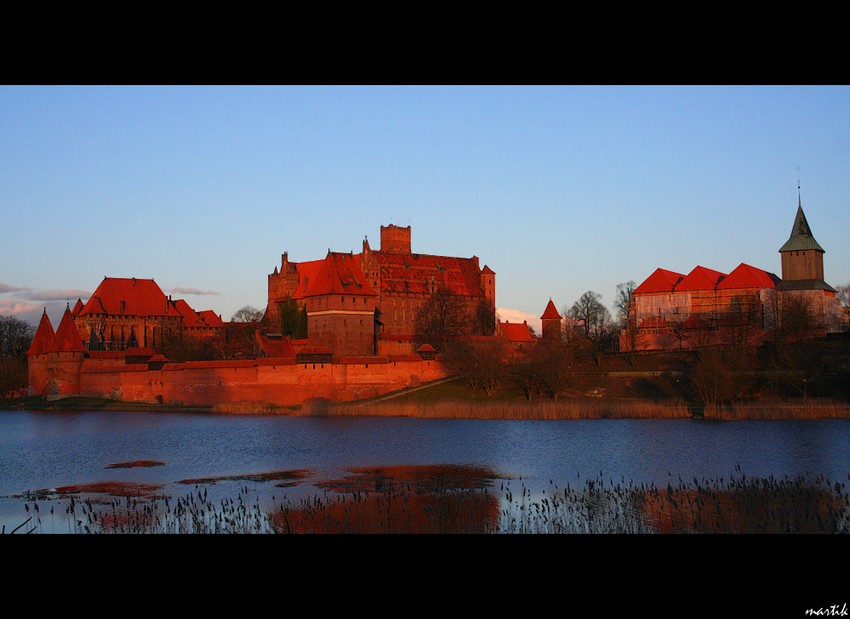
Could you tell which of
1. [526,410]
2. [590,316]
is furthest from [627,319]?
[526,410]

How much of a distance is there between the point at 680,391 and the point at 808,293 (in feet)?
63.8

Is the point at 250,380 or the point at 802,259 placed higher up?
the point at 802,259

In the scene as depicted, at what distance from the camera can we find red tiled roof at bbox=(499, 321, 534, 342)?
51.0 metres

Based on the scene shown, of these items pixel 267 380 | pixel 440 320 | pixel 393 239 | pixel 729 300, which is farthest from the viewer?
pixel 393 239

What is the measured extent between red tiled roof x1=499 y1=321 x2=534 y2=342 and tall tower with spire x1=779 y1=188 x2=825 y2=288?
13539 millimetres

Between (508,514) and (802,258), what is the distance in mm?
43815

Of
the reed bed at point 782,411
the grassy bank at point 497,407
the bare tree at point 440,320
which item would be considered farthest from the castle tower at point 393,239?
the reed bed at point 782,411

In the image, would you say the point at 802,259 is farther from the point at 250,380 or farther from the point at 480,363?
the point at 250,380

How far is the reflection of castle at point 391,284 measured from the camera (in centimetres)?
4272

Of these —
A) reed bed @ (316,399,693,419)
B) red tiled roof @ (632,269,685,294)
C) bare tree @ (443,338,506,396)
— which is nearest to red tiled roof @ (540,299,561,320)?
red tiled roof @ (632,269,685,294)

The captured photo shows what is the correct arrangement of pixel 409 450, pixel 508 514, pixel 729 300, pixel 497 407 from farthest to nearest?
pixel 729 300, pixel 497 407, pixel 409 450, pixel 508 514

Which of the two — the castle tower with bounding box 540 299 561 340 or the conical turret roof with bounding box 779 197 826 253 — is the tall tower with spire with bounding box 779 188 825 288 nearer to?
the conical turret roof with bounding box 779 197 826 253

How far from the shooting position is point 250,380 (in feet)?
117
